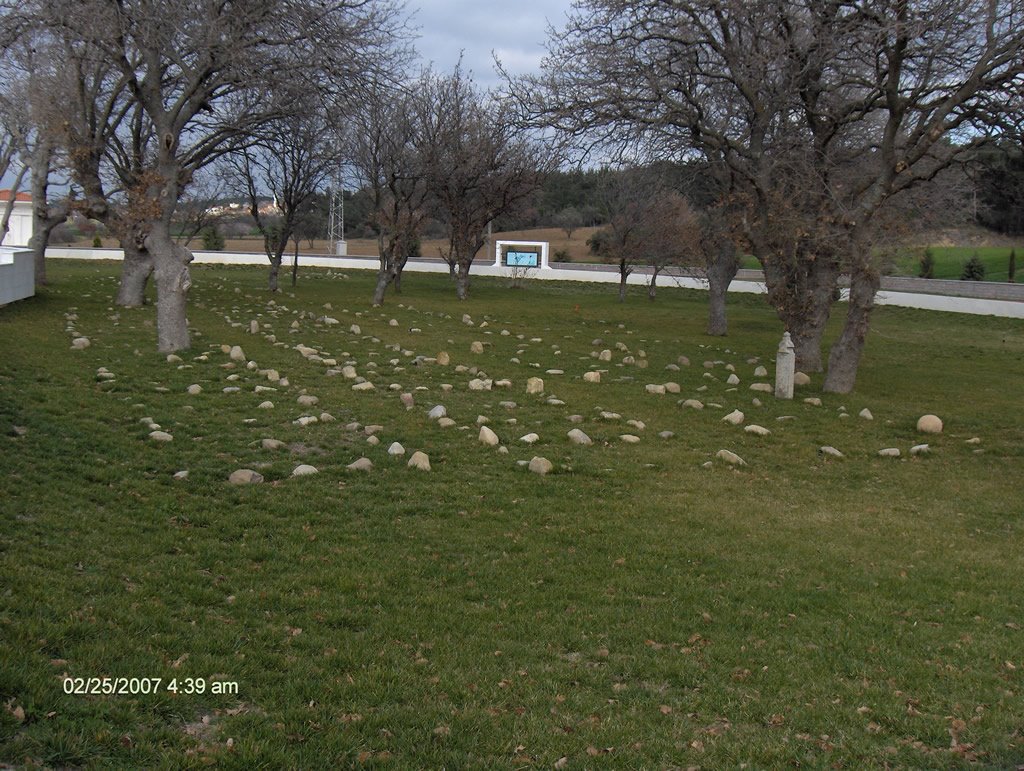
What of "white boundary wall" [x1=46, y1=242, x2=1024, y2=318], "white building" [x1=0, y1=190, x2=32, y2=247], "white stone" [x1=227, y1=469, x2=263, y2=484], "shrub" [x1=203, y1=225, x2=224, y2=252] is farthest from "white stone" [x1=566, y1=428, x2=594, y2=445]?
"white building" [x1=0, y1=190, x2=32, y2=247]

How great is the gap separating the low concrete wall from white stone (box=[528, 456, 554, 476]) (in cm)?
1682

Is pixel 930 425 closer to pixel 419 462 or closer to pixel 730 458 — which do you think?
pixel 730 458

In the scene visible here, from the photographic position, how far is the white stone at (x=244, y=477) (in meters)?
8.27

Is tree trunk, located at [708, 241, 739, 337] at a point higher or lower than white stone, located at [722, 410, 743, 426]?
higher

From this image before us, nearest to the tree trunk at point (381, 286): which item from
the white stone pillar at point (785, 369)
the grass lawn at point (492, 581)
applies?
the grass lawn at point (492, 581)

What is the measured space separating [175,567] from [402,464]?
3.66 m

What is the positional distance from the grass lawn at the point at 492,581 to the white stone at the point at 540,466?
0.42 feet

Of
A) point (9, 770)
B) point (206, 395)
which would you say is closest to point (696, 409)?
point (206, 395)

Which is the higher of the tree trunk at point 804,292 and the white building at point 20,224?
the white building at point 20,224

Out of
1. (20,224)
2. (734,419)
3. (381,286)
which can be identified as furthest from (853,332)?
(20,224)

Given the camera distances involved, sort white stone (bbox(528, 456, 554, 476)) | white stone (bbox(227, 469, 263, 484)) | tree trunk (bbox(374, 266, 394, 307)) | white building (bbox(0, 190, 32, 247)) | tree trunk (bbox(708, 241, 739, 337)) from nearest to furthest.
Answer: white stone (bbox(227, 469, 263, 484)) < white stone (bbox(528, 456, 554, 476)) < tree trunk (bbox(708, 241, 739, 337)) < tree trunk (bbox(374, 266, 394, 307)) < white building (bbox(0, 190, 32, 247))

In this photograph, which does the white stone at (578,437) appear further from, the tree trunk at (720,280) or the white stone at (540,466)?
the tree trunk at (720,280)

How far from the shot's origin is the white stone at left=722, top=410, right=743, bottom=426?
12.7 m

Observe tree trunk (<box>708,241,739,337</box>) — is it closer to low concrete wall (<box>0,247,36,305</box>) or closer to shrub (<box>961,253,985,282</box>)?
low concrete wall (<box>0,247,36,305</box>)
